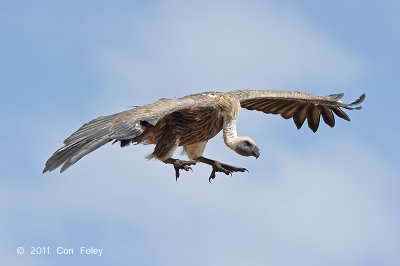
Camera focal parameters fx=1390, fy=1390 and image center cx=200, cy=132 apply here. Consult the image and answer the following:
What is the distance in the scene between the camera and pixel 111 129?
789 inches

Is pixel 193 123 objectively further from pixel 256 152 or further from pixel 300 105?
pixel 300 105

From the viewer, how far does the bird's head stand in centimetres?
2195

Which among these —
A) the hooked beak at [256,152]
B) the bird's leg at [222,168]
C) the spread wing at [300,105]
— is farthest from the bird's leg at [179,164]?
the spread wing at [300,105]

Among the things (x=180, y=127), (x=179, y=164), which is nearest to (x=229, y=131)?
(x=180, y=127)

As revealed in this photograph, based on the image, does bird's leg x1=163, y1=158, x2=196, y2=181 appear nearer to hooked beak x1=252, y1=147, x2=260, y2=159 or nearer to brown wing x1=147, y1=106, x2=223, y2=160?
brown wing x1=147, y1=106, x2=223, y2=160

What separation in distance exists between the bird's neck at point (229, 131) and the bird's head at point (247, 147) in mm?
129

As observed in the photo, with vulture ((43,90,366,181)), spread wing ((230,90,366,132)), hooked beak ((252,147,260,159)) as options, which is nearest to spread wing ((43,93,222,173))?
vulture ((43,90,366,181))

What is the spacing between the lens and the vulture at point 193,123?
779 inches

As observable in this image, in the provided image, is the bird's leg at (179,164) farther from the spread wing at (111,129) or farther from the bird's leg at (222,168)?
the spread wing at (111,129)

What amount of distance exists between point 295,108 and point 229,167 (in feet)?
10.9

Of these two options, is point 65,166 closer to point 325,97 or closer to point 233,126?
point 233,126

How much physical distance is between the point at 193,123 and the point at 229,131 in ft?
2.19

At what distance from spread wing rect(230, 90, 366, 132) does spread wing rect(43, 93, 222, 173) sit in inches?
110

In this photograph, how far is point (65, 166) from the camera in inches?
737
